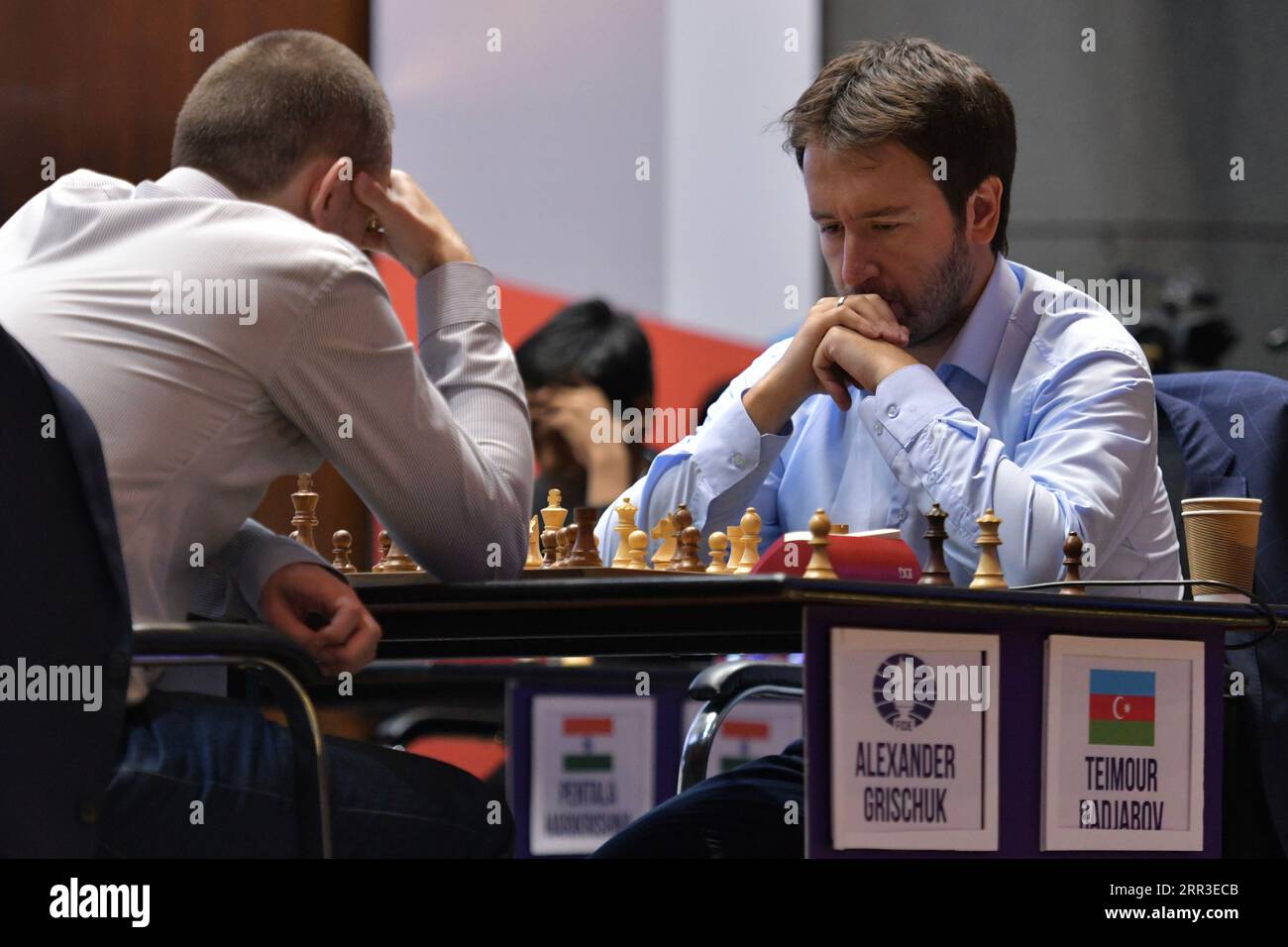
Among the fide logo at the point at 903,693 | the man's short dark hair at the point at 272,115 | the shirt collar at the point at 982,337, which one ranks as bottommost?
the fide logo at the point at 903,693

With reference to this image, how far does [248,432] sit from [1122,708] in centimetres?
87

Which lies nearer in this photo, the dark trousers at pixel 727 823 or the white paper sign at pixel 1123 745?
the white paper sign at pixel 1123 745

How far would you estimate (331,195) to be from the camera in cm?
185

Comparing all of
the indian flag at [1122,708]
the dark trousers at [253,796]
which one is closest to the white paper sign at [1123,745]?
the indian flag at [1122,708]

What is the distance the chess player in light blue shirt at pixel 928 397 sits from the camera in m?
2.00

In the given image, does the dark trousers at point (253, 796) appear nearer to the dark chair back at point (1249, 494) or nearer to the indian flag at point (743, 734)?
the dark chair back at point (1249, 494)

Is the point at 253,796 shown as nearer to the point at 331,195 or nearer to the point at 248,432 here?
the point at 248,432

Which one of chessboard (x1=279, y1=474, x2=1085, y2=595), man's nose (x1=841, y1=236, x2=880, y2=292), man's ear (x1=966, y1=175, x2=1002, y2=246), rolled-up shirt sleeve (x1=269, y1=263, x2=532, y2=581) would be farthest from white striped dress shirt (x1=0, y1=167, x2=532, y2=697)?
man's ear (x1=966, y1=175, x2=1002, y2=246)

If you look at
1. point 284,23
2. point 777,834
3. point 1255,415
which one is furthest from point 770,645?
point 284,23

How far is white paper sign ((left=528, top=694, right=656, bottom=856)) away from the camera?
3873mm

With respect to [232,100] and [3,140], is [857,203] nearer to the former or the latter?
[232,100]

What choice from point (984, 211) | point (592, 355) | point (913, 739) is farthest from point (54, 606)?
point (592, 355)

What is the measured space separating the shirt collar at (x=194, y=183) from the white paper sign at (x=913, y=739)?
0.85m
